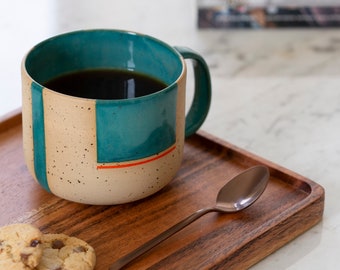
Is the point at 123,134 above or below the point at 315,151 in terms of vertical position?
above

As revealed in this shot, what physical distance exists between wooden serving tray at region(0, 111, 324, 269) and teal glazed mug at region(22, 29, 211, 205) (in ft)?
0.07

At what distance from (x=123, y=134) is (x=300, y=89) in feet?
1.54

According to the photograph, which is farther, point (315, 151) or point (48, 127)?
point (315, 151)

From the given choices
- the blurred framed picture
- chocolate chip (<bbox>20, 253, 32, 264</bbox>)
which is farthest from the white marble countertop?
chocolate chip (<bbox>20, 253, 32, 264</bbox>)

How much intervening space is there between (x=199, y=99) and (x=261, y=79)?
0.29 meters

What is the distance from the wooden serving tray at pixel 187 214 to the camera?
2.56 ft

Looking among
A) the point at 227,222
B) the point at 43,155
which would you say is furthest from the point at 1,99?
the point at 227,222

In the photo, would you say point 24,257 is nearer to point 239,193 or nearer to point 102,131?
point 102,131

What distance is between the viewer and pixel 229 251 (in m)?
0.77

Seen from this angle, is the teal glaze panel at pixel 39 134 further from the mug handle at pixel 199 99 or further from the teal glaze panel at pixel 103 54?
the mug handle at pixel 199 99

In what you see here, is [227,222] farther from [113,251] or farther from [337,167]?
[337,167]

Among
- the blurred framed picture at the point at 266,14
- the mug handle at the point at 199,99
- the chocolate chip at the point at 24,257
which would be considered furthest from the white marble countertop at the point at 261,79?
the chocolate chip at the point at 24,257

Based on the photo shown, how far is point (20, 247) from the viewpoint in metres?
0.72

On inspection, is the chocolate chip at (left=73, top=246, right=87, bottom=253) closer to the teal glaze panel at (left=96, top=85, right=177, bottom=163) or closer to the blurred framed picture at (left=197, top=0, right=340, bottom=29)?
the teal glaze panel at (left=96, top=85, right=177, bottom=163)
